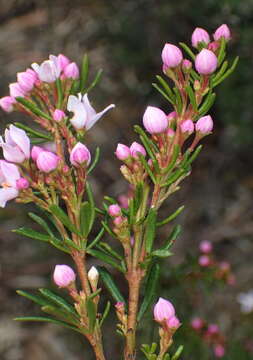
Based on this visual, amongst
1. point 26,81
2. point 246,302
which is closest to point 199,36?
point 26,81

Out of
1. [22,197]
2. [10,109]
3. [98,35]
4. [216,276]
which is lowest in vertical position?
[216,276]

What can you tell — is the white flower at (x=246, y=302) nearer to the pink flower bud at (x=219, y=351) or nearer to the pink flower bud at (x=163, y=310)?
the pink flower bud at (x=219, y=351)

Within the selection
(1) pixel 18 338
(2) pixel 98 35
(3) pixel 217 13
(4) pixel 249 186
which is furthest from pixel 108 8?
(1) pixel 18 338

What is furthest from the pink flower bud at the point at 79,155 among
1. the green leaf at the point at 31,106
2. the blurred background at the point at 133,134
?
the blurred background at the point at 133,134

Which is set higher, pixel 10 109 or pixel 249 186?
pixel 10 109

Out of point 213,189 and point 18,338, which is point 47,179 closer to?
point 18,338

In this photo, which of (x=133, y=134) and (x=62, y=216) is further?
(x=133, y=134)

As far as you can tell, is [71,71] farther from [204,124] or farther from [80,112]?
[204,124]
